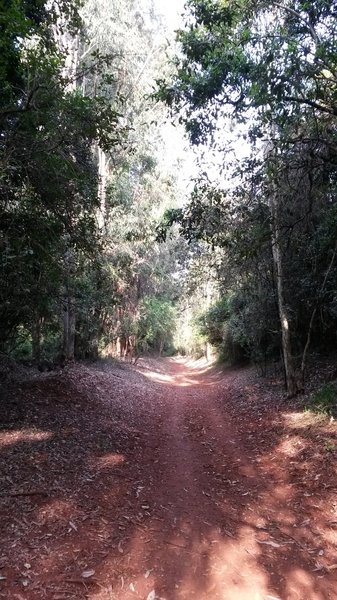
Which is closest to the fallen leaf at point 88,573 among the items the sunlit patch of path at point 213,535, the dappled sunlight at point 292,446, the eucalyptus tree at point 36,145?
the sunlit patch of path at point 213,535

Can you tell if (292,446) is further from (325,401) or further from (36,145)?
(36,145)

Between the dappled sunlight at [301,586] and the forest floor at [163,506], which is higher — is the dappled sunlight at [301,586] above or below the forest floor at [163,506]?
below

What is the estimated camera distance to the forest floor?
11.9 feet

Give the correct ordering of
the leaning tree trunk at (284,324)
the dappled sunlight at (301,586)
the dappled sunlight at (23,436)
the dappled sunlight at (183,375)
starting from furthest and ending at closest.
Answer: the dappled sunlight at (183,375), the leaning tree trunk at (284,324), the dappled sunlight at (23,436), the dappled sunlight at (301,586)

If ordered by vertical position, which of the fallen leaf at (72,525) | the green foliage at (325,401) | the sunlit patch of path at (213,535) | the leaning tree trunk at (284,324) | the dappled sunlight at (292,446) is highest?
the leaning tree trunk at (284,324)

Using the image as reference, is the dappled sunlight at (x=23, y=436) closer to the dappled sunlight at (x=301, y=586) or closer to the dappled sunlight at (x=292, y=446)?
the dappled sunlight at (x=292, y=446)

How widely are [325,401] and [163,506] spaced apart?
16.7 feet

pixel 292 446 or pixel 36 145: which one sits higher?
pixel 36 145

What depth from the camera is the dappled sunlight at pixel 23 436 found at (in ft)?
23.0

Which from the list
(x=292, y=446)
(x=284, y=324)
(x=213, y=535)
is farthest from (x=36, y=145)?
(x=284, y=324)

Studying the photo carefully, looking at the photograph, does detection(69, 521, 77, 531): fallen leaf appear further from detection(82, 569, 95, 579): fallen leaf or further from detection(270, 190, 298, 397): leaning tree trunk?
detection(270, 190, 298, 397): leaning tree trunk

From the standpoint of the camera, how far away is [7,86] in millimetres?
5820

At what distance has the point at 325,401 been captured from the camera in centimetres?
884

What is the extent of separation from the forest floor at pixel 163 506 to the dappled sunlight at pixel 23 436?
3cm
